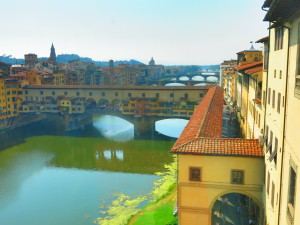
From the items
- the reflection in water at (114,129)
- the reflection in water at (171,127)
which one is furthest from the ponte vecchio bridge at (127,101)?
the reflection in water at (171,127)

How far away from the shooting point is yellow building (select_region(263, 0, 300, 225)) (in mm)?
7719

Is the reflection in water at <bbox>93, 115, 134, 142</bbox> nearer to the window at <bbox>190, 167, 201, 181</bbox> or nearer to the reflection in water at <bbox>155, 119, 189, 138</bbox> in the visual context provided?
the reflection in water at <bbox>155, 119, 189, 138</bbox>

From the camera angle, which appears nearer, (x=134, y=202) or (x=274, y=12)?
(x=274, y=12)

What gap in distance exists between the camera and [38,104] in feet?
192

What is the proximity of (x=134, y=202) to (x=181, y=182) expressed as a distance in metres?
11.0

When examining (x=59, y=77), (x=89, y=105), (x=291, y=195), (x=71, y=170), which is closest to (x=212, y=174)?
(x=291, y=195)

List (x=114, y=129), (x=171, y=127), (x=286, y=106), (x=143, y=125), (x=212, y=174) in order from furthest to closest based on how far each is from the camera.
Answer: (x=171, y=127) < (x=114, y=129) < (x=143, y=125) < (x=212, y=174) < (x=286, y=106)

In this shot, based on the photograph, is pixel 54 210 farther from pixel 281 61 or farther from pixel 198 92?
pixel 198 92

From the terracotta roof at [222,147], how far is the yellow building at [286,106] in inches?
114

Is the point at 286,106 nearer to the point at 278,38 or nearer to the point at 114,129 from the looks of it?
the point at 278,38

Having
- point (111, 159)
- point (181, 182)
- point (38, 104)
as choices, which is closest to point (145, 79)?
point (38, 104)

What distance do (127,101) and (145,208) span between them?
31897 mm

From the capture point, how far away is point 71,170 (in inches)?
1369

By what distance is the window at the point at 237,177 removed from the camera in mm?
15148
